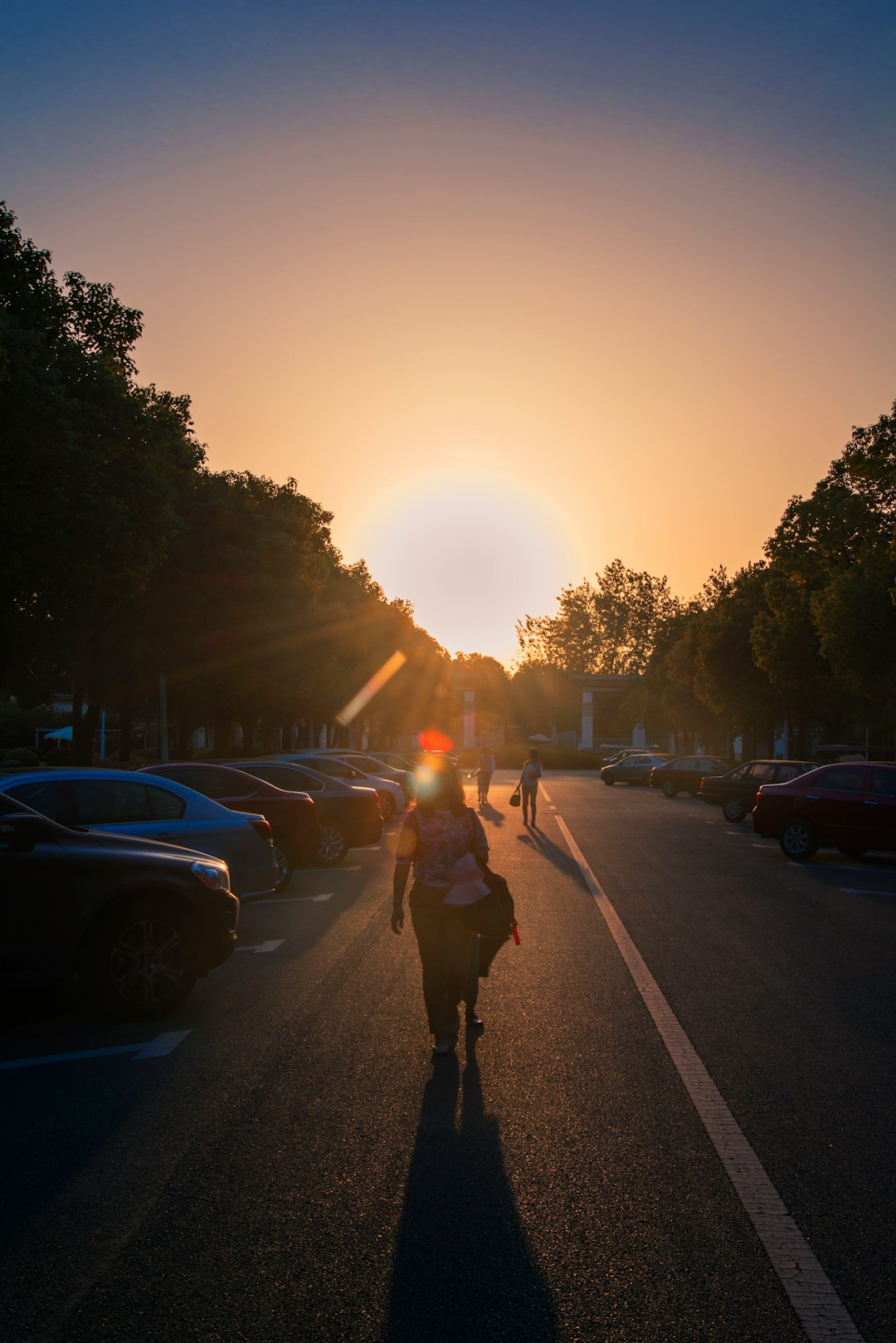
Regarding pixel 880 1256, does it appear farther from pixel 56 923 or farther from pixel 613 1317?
pixel 56 923

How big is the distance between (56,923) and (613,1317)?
4974 mm

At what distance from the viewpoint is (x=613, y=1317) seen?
12.1 feet

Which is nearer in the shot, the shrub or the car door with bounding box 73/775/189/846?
the car door with bounding box 73/775/189/846

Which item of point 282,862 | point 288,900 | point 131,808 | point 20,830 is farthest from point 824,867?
point 20,830

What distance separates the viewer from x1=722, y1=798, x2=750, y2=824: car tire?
30.0 metres

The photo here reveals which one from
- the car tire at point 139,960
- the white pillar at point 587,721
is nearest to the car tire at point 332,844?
the car tire at point 139,960

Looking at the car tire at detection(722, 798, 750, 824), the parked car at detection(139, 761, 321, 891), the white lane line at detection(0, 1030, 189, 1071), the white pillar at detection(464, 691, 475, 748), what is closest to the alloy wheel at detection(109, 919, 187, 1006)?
the white lane line at detection(0, 1030, 189, 1071)

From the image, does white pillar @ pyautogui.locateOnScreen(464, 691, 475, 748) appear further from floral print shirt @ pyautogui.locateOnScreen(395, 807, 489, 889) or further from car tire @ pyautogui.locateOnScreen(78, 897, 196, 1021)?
floral print shirt @ pyautogui.locateOnScreen(395, 807, 489, 889)

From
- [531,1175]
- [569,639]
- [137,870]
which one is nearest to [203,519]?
[137,870]

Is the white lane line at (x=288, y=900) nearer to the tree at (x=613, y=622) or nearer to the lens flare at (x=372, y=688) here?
the lens flare at (x=372, y=688)

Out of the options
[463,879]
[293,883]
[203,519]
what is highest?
[203,519]

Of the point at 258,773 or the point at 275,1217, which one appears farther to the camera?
the point at 258,773

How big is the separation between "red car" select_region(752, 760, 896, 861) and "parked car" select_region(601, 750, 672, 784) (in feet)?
116

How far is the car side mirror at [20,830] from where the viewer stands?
756 centimetres
